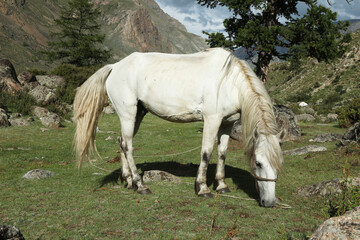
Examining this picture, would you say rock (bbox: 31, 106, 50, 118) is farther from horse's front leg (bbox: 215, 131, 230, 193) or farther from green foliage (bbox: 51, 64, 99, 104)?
horse's front leg (bbox: 215, 131, 230, 193)

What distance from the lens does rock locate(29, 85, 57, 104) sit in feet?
52.8

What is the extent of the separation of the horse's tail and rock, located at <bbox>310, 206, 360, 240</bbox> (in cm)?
477

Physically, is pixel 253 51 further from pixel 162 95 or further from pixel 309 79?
pixel 309 79

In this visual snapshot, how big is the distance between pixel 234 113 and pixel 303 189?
215cm

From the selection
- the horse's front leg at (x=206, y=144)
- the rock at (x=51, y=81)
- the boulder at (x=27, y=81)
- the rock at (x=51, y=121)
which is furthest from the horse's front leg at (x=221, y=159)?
the rock at (x=51, y=81)

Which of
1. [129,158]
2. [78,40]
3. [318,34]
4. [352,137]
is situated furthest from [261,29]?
[78,40]

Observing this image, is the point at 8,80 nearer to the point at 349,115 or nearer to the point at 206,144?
the point at 206,144

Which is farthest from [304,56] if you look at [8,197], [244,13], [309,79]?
[309,79]

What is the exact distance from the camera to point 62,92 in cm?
1916

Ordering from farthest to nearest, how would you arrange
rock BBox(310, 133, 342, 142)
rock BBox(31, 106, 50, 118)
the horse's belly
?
rock BBox(31, 106, 50, 118) → rock BBox(310, 133, 342, 142) → the horse's belly

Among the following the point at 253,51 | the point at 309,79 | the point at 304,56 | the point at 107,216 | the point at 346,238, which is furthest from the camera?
the point at 309,79

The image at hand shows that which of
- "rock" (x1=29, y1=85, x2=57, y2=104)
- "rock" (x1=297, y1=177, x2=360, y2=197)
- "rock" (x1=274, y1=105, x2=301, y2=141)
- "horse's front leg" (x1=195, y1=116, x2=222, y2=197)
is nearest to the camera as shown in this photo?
"rock" (x1=297, y1=177, x2=360, y2=197)

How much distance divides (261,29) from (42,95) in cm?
1362

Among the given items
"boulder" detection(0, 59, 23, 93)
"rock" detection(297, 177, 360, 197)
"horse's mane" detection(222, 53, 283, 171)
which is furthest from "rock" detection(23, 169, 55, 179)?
"boulder" detection(0, 59, 23, 93)
